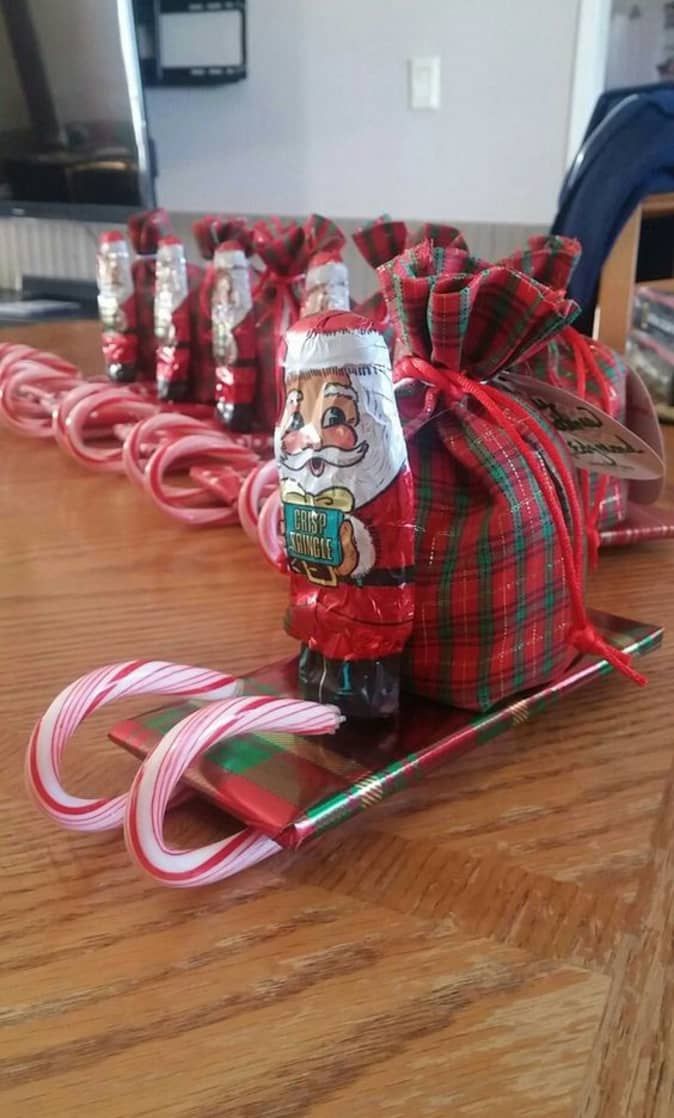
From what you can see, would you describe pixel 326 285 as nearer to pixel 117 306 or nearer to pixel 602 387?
pixel 602 387

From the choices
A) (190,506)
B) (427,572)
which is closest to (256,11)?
(190,506)

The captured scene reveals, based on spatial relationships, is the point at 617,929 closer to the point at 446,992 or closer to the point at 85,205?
the point at 446,992

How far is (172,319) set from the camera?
0.90 metres

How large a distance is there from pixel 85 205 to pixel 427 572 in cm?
179

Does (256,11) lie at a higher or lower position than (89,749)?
higher

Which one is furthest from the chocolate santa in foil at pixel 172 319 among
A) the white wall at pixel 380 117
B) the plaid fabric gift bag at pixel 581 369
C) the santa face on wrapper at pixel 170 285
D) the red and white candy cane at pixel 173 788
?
the white wall at pixel 380 117

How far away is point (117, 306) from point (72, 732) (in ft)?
2.33

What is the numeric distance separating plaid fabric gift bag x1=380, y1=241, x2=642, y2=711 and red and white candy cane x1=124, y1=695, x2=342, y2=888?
3.1 inches

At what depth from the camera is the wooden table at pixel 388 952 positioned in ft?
0.88

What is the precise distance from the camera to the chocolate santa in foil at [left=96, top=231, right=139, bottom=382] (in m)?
0.97

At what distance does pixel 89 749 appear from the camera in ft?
1.43

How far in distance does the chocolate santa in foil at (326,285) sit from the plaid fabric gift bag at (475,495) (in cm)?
32

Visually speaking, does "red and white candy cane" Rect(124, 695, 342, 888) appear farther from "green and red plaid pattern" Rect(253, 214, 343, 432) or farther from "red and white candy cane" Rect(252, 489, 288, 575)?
"green and red plaid pattern" Rect(253, 214, 343, 432)

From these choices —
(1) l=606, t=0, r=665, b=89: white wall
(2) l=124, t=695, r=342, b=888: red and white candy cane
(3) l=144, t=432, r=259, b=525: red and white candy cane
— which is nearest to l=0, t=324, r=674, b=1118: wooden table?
(2) l=124, t=695, r=342, b=888: red and white candy cane
